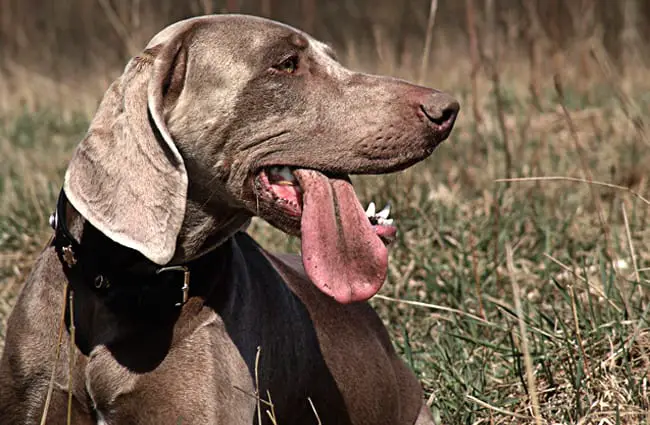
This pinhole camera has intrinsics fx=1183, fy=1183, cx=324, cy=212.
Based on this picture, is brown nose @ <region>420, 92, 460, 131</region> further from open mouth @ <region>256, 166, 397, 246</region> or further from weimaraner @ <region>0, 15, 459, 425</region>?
open mouth @ <region>256, 166, 397, 246</region>

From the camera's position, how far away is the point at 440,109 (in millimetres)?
3021

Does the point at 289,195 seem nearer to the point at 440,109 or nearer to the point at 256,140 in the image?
the point at 256,140

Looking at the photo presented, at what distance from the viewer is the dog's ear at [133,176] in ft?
9.45

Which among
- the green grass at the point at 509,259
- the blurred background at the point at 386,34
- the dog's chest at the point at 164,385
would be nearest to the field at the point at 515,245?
the green grass at the point at 509,259

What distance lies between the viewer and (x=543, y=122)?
21.4 ft

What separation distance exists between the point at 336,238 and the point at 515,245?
2032 millimetres

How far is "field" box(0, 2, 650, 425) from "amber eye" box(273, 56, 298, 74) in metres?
0.68

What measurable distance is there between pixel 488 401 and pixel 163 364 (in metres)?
1.06

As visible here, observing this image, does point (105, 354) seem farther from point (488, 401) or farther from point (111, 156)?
point (488, 401)

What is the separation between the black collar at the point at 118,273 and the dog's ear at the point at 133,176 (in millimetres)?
176

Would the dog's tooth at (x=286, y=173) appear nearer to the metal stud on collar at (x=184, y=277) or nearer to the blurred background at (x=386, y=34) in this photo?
the metal stud on collar at (x=184, y=277)

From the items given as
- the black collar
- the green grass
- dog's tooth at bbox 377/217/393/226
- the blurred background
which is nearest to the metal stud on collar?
the black collar

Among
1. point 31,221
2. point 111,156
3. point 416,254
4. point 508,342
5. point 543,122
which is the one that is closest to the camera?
point 111,156

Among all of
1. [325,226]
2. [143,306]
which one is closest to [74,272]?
[143,306]
